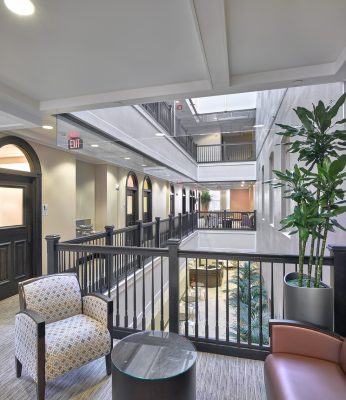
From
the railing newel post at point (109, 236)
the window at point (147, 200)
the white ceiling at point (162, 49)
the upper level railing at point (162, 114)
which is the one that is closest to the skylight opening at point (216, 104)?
the upper level railing at point (162, 114)

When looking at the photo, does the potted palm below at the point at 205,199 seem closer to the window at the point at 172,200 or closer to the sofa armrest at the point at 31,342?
the window at the point at 172,200

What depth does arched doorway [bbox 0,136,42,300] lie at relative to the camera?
13.3 feet

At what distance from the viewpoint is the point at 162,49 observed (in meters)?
2.05

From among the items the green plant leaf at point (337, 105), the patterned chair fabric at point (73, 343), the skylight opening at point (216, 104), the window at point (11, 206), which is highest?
the skylight opening at point (216, 104)

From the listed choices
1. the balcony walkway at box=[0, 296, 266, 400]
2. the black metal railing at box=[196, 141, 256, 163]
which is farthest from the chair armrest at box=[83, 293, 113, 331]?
the black metal railing at box=[196, 141, 256, 163]

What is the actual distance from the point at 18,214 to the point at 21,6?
356 centimetres

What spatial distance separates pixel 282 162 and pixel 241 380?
11.4 ft

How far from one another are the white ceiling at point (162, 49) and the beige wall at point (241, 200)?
16172 mm

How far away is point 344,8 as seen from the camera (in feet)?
5.38

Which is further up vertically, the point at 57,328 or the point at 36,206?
the point at 36,206

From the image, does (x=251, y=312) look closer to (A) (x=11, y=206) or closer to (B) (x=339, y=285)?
(B) (x=339, y=285)

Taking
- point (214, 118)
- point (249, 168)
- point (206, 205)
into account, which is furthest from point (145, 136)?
point (206, 205)

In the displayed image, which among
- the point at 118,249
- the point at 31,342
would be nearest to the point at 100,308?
the point at 31,342

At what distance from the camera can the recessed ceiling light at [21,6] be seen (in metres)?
1.56
